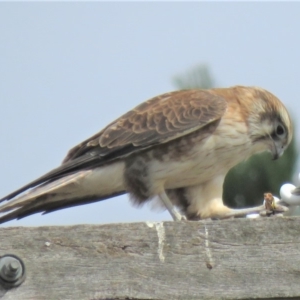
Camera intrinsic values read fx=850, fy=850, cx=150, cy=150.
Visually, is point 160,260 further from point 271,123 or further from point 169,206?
point 271,123

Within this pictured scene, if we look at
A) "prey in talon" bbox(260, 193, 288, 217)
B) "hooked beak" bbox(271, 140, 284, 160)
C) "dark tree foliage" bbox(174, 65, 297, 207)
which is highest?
"prey in talon" bbox(260, 193, 288, 217)

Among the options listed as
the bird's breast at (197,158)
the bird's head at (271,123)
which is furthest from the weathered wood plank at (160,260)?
the bird's head at (271,123)

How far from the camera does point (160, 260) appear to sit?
2748mm

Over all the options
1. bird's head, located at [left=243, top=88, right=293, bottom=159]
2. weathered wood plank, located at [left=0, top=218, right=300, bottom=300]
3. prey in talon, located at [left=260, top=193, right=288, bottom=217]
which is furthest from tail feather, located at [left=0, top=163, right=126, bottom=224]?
weathered wood plank, located at [left=0, top=218, right=300, bottom=300]

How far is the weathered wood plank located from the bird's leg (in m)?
1.29

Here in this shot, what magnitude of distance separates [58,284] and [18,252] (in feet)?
0.53

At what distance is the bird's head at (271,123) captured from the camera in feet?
15.1

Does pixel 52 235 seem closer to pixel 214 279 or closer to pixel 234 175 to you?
pixel 214 279

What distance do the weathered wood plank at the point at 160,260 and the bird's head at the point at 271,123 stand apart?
1830mm

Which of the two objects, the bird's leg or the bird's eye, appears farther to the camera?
the bird's eye

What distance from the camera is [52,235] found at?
8.84ft

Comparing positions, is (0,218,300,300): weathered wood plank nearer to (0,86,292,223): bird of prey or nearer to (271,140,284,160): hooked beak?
(0,86,292,223): bird of prey

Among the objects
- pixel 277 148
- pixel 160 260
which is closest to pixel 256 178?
pixel 277 148

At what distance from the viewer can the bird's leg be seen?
4.12 m
